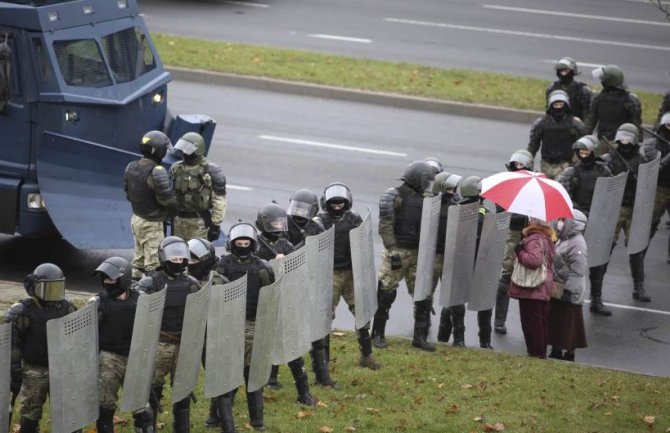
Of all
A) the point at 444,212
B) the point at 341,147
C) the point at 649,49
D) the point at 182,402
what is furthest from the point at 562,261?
the point at 649,49

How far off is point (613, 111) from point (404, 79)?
7.01 m

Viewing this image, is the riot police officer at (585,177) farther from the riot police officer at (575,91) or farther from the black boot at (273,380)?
the black boot at (273,380)

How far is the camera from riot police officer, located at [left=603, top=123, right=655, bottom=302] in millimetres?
15461

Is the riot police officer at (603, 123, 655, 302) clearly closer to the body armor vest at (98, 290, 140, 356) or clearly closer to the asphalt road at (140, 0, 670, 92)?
the body armor vest at (98, 290, 140, 356)

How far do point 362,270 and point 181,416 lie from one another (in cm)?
264

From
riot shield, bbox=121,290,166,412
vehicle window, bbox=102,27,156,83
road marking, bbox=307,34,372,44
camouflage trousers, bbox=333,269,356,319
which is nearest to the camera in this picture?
riot shield, bbox=121,290,166,412

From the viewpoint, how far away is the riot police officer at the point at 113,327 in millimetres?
9836

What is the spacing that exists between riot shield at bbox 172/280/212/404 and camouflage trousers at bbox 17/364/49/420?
90 centimetres

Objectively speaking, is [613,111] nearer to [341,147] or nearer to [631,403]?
[341,147]

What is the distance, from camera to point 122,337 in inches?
390

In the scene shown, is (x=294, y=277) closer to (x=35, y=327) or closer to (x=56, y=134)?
(x=35, y=327)

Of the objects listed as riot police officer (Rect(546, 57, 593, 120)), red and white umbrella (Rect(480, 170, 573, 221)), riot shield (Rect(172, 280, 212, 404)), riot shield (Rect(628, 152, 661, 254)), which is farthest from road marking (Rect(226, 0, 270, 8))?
riot shield (Rect(172, 280, 212, 404))

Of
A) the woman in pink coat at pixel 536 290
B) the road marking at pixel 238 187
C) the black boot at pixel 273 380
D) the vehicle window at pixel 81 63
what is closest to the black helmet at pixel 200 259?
the black boot at pixel 273 380

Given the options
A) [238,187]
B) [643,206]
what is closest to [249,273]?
[643,206]
